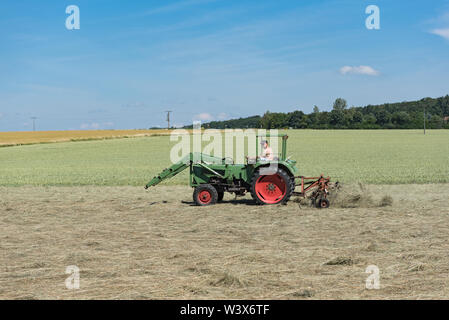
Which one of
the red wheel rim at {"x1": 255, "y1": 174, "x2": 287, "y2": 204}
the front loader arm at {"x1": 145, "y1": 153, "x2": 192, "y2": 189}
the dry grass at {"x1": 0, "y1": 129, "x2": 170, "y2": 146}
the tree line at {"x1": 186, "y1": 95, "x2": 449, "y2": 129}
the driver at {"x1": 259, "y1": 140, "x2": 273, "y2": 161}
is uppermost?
the tree line at {"x1": 186, "y1": 95, "x2": 449, "y2": 129}

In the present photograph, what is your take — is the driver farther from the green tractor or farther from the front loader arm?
the front loader arm

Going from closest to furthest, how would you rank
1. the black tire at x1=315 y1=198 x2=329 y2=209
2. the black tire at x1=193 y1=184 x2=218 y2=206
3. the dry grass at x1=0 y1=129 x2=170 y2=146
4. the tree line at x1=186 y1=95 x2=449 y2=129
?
1. the black tire at x1=315 y1=198 x2=329 y2=209
2. the black tire at x1=193 y1=184 x2=218 y2=206
3. the dry grass at x1=0 y1=129 x2=170 y2=146
4. the tree line at x1=186 y1=95 x2=449 y2=129

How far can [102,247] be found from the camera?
8.80 meters

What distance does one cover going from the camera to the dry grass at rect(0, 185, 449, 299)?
633cm

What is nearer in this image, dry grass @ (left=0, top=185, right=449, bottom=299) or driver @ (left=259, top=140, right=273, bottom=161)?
dry grass @ (left=0, top=185, right=449, bottom=299)

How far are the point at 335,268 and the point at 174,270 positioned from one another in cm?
243

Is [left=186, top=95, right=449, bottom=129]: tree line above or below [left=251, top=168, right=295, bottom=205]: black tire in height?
above

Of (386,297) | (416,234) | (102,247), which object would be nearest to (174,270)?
(102,247)

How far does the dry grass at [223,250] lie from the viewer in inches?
249

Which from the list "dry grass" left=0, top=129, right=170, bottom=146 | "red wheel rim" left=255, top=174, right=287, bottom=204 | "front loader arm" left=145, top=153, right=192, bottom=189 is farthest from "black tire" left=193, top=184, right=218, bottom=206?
"dry grass" left=0, top=129, right=170, bottom=146

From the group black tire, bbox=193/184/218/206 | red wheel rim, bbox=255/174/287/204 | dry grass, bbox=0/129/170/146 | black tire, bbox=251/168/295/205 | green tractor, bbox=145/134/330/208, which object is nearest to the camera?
black tire, bbox=251/168/295/205

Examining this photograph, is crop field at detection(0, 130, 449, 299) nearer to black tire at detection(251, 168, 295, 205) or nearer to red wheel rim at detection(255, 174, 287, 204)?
black tire at detection(251, 168, 295, 205)

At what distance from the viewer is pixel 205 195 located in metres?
13.8

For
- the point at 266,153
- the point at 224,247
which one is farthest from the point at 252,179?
the point at 224,247
